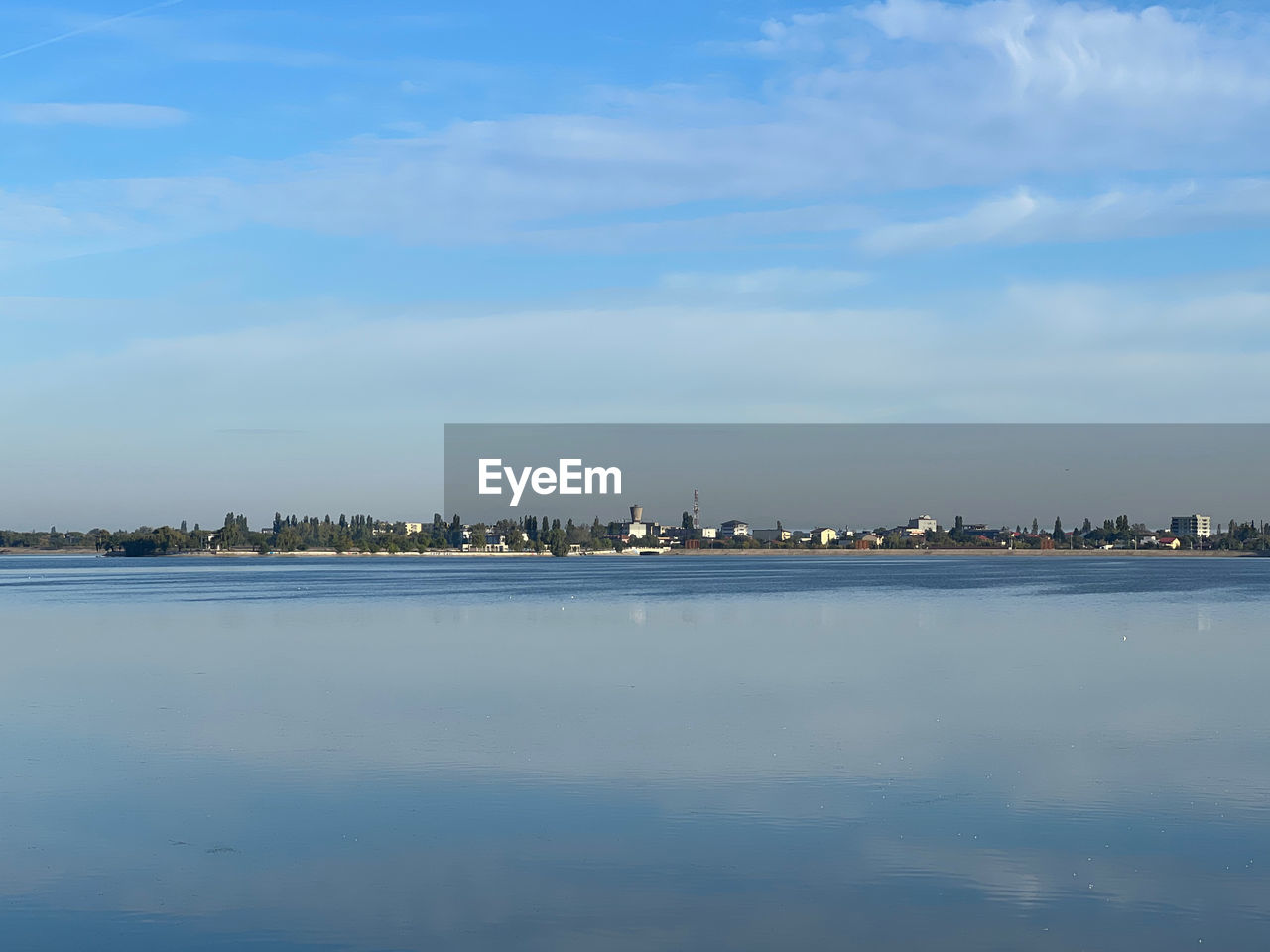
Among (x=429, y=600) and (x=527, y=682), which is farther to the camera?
(x=429, y=600)

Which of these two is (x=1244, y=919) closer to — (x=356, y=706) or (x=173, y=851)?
(x=173, y=851)

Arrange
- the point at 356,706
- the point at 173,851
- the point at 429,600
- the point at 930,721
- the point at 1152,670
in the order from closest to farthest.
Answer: the point at 173,851
the point at 930,721
the point at 356,706
the point at 1152,670
the point at 429,600

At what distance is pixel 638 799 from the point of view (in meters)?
16.7

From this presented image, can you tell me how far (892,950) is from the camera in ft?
36.3

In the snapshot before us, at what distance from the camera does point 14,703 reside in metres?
26.6

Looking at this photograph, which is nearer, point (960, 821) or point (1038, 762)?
point (960, 821)

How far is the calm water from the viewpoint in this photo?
11.9 metres

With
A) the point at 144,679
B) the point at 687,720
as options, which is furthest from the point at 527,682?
the point at 144,679

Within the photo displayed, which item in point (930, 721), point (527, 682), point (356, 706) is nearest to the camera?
point (930, 721)

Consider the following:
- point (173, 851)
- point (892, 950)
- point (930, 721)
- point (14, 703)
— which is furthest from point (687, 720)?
point (14, 703)

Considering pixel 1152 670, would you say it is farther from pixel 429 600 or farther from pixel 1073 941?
pixel 429 600

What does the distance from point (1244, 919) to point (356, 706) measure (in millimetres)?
17879

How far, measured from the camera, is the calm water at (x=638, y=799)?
11.9 metres

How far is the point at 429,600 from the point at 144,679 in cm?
3824
